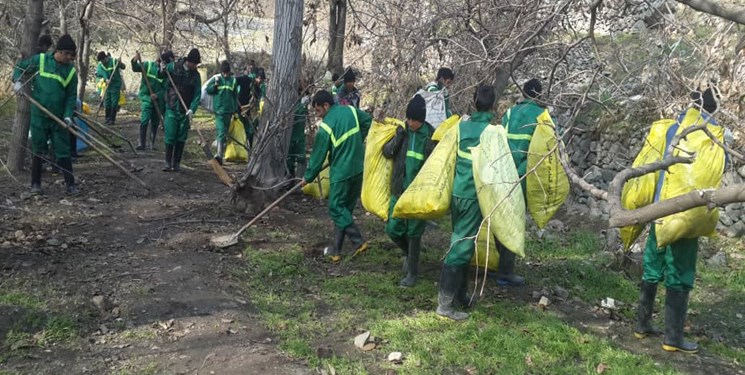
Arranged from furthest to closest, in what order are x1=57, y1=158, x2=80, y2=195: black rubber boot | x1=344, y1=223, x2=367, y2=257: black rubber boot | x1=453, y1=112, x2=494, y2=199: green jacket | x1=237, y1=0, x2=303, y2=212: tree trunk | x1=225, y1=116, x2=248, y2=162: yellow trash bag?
x1=225, y1=116, x2=248, y2=162: yellow trash bag → x1=57, y1=158, x2=80, y2=195: black rubber boot → x1=237, y1=0, x2=303, y2=212: tree trunk → x1=344, y1=223, x2=367, y2=257: black rubber boot → x1=453, y1=112, x2=494, y2=199: green jacket

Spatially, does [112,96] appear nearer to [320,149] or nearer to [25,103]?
[25,103]

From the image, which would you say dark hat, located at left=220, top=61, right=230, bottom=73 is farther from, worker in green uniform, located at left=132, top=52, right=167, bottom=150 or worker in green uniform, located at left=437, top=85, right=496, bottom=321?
worker in green uniform, located at left=437, top=85, right=496, bottom=321

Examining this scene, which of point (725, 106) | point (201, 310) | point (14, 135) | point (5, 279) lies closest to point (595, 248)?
point (725, 106)

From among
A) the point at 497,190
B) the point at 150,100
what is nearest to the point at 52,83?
the point at 150,100

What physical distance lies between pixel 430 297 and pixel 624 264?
2.39m

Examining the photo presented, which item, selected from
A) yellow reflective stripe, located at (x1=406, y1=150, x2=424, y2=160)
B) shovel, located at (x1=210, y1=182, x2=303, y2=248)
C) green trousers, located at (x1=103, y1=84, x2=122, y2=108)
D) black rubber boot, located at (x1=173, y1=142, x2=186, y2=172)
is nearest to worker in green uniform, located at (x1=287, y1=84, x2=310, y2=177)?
black rubber boot, located at (x1=173, y1=142, x2=186, y2=172)

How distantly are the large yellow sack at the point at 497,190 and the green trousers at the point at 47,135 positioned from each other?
15.7 feet

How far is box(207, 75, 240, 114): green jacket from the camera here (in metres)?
9.61

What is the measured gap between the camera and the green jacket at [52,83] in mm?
7078

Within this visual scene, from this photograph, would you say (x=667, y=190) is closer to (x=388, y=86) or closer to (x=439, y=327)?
(x=439, y=327)

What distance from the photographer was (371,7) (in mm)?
10266

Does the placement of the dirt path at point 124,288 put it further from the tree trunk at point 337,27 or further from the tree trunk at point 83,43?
the tree trunk at point 337,27

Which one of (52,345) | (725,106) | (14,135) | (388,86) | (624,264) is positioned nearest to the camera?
(52,345)

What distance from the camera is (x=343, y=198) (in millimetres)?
6180
